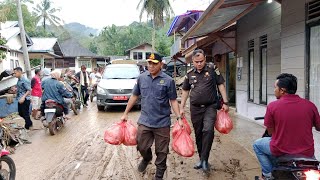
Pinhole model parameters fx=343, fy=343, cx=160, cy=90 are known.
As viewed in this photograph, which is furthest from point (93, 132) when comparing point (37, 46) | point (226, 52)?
point (37, 46)

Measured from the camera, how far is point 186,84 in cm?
584

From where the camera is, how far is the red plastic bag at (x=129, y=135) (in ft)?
16.7

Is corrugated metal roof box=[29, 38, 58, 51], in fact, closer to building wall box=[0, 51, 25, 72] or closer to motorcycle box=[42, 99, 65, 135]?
building wall box=[0, 51, 25, 72]

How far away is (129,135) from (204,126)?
4.02ft

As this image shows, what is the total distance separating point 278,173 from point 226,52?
1179 centimetres

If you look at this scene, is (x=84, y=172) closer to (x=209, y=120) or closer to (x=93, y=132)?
(x=209, y=120)

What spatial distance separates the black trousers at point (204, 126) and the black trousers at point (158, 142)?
0.76 m

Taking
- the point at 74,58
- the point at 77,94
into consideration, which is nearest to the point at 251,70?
the point at 77,94

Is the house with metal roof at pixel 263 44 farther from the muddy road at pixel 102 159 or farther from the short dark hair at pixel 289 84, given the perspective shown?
the short dark hair at pixel 289 84

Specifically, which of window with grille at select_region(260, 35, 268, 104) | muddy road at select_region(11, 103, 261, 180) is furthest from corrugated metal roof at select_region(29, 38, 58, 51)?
window with grille at select_region(260, 35, 268, 104)

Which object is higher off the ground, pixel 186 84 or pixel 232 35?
pixel 232 35

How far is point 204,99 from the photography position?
5.50 meters

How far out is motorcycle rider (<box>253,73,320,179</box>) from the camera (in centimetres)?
341

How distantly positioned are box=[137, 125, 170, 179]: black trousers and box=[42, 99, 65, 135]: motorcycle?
15.0 ft
